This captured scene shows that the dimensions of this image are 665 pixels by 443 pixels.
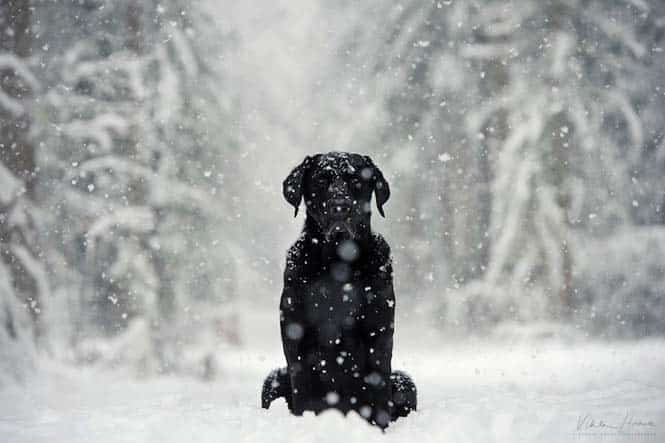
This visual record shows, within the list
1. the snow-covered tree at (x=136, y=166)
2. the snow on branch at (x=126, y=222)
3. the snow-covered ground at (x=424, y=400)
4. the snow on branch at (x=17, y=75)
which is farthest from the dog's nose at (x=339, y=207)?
the snow on branch at (x=17, y=75)

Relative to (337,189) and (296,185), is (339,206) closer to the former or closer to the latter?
(337,189)

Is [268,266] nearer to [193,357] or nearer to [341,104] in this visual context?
[193,357]

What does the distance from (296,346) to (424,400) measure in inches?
54.7

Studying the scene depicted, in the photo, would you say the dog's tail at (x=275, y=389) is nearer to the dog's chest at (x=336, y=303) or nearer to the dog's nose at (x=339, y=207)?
the dog's chest at (x=336, y=303)

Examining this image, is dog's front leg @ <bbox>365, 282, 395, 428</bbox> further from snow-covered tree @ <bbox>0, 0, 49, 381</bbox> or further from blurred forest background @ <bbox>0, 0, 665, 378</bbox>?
snow-covered tree @ <bbox>0, 0, 49, 381</bbox>

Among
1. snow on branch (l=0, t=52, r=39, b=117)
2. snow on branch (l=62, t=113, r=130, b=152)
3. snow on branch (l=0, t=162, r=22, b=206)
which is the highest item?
snow on branch (l=0, t=52, r=39, b=117)

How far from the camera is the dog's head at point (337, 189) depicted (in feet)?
9.54

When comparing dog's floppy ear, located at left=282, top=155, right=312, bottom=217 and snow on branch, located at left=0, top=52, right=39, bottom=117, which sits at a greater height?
snow on branch, located at left=0, top=52, right=39, bottom=117

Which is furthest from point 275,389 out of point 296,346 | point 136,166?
point 136,166

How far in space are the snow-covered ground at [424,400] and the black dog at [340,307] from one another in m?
0.14

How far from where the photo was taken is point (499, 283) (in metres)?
7.21

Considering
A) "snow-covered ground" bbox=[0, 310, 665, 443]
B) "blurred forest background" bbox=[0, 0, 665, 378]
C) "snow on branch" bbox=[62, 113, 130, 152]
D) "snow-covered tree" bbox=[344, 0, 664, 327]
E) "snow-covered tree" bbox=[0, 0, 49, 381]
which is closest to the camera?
"snow-covered ground" bbox=[0, 310, 665, 443]

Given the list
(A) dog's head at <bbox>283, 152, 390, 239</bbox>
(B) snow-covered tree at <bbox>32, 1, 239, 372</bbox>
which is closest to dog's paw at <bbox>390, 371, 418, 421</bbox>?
(A) dog's head at <bbox>283, 152, 390, 239</bbox>

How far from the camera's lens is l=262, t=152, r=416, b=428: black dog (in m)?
2.94
